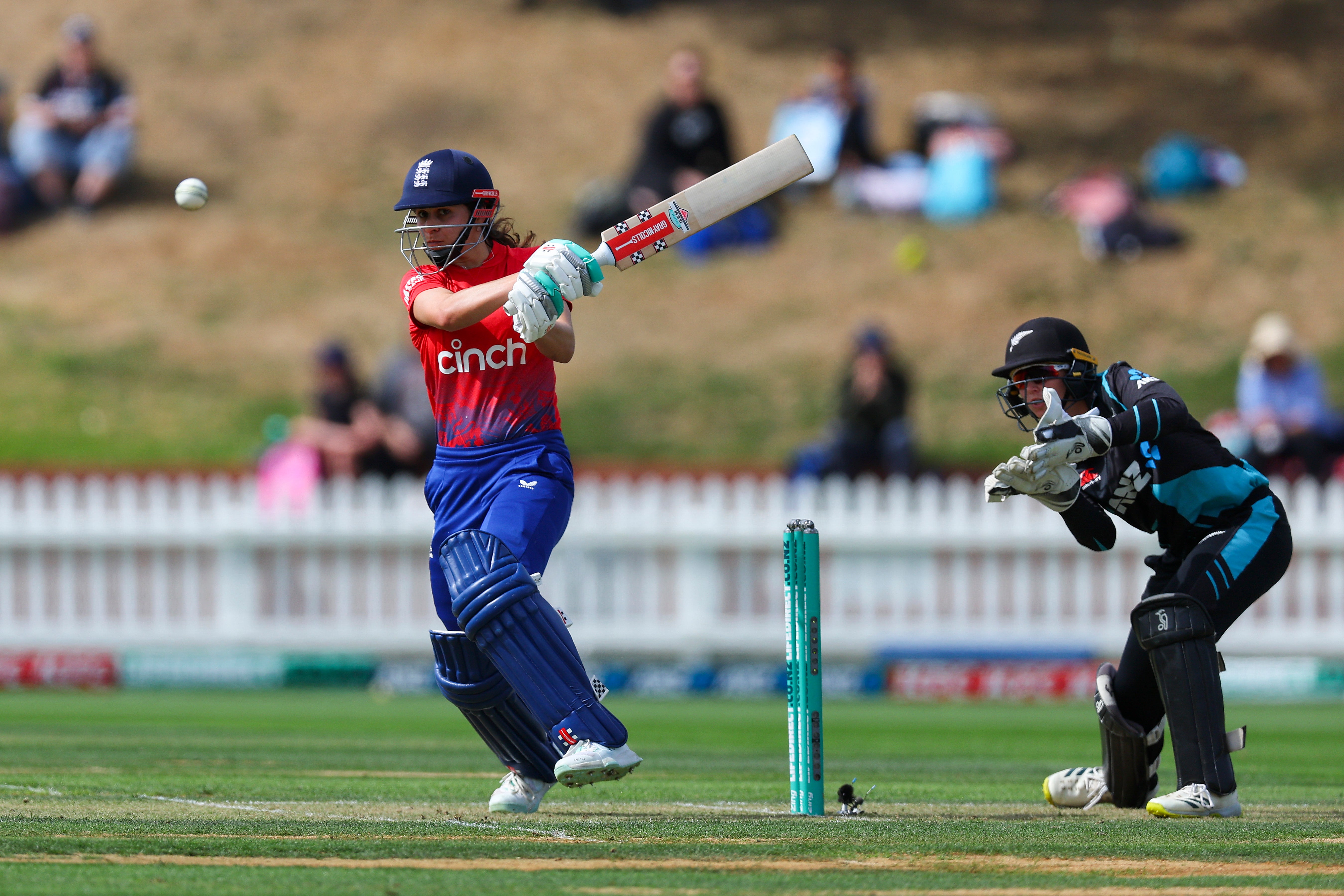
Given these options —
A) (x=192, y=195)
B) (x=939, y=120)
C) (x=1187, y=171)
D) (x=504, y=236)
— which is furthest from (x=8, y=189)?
(x=504, y=236)

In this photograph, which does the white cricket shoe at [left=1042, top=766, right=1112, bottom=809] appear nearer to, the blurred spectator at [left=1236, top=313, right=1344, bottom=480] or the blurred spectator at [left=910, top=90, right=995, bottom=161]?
the blurred spectator at [left=1236, top=313, right=1344, bottom=480]

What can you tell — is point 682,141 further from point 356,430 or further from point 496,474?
point 496,474

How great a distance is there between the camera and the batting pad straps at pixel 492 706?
211 inches

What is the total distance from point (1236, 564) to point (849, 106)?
16485 mm

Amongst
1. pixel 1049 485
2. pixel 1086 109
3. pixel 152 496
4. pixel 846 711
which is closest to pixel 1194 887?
pixel 1049 485

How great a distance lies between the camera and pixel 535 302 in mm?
4863

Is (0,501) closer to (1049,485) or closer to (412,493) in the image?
(412,493)

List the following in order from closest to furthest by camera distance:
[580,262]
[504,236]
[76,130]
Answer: [580,262] → [504,236] → [76,130]

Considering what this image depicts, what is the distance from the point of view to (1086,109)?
2902 centimetres

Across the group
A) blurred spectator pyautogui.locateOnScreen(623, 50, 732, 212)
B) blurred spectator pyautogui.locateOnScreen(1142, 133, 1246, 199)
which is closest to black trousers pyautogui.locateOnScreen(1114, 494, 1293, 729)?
blurred spectator pyautogui.locateOnScreen(623, 50, 732, 212)

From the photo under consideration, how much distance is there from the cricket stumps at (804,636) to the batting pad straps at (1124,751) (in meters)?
1.05

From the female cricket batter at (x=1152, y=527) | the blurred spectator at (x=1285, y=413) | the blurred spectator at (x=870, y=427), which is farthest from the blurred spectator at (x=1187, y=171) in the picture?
the female cricket batter at (x=1152, y=527)

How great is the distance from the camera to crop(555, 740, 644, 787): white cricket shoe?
15.8ft

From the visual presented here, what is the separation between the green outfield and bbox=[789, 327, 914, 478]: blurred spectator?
530 centimetres
